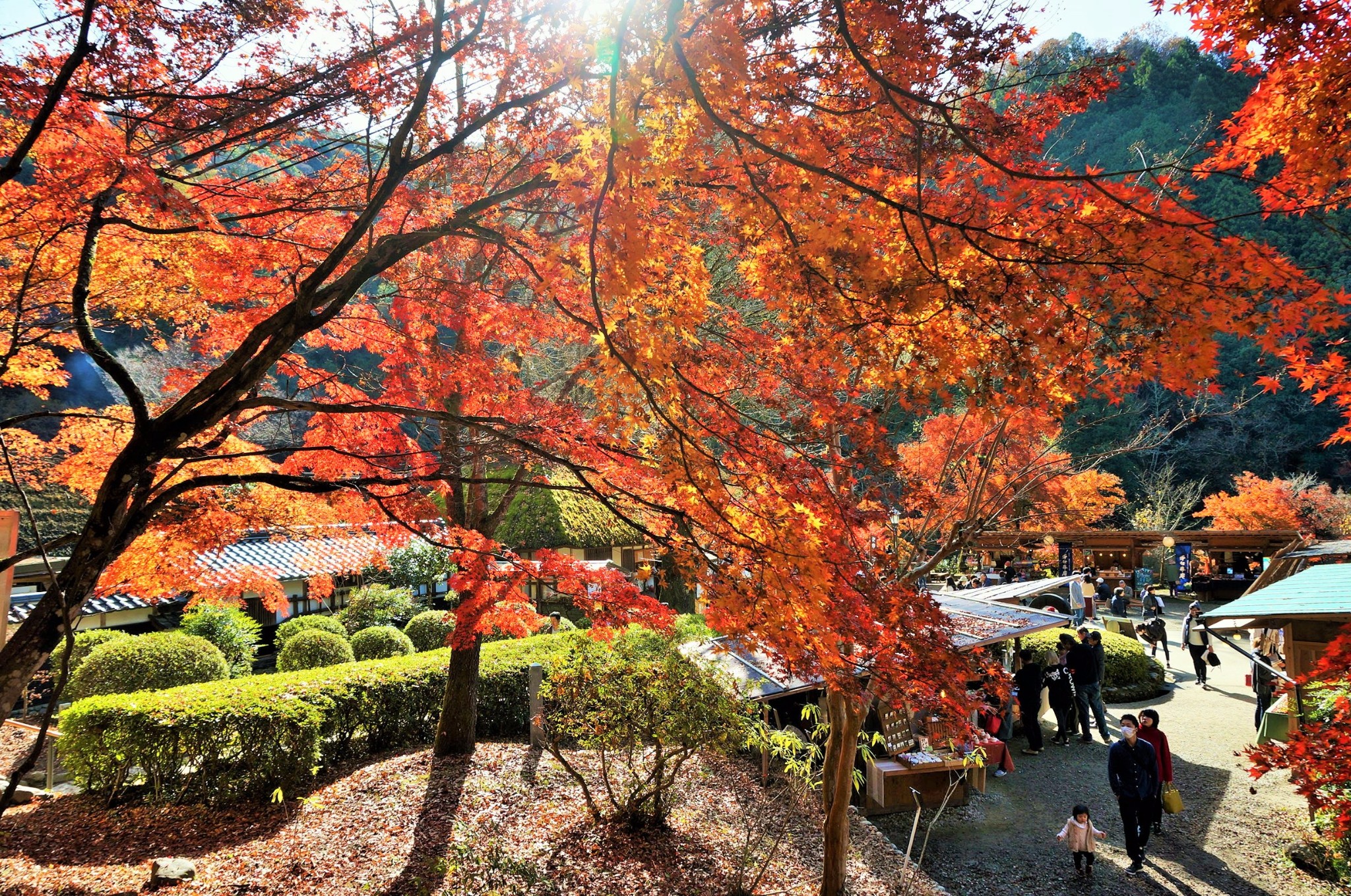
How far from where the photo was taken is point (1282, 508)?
22406mm

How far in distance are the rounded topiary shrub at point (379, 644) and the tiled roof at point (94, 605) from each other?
164 inches

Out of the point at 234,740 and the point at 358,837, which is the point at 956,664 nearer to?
the point at 358,837

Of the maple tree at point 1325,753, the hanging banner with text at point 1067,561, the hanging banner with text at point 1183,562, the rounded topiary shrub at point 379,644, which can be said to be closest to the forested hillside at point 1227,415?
the hanging banner with text at point 1183,562

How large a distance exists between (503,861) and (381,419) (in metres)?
3.80

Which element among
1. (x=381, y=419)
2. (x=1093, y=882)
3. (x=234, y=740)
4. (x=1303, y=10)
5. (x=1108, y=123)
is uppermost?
(x=1108, y=123)

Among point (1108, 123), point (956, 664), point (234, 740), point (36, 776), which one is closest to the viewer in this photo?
point (956, 664)

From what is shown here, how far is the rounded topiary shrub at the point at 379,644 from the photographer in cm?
1112

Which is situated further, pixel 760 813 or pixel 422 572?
pixel 422 572

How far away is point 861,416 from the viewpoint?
14.6 ft

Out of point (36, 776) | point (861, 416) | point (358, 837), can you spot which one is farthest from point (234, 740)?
point (861, 416)

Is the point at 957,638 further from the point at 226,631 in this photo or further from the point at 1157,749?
the point at 226,631

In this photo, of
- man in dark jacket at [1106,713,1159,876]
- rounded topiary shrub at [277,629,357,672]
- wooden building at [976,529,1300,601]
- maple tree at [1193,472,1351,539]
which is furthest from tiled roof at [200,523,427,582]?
maple tree at [1193,472,1351,539]

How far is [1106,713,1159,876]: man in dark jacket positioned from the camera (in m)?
5.82

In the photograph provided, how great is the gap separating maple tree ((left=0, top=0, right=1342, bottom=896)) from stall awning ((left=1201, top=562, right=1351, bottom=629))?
10.2 feet
